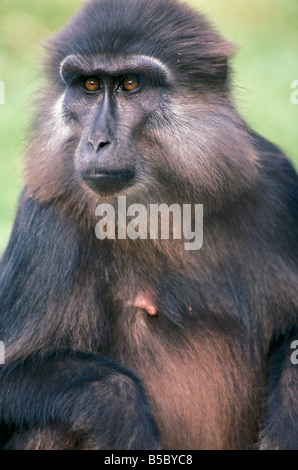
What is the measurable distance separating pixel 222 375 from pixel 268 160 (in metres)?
1.49

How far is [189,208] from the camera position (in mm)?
5707

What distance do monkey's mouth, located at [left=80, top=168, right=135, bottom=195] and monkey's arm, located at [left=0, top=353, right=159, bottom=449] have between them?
3.37ft

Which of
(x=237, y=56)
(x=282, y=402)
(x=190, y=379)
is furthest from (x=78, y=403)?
(x=237, y=56)

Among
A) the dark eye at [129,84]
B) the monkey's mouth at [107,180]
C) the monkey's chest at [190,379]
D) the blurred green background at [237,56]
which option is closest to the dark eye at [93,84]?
the dark eye at [129,84]

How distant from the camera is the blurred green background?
1138 centimetres

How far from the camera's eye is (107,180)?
5.38m

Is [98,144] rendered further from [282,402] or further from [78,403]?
[282,402]

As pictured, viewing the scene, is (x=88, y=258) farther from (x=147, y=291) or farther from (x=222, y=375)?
(x=222, y=375)

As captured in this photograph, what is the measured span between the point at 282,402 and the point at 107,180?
170 centimetres

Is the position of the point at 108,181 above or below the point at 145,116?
below

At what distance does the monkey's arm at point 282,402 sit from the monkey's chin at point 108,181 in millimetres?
1465

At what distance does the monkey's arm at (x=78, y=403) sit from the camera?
5.32m

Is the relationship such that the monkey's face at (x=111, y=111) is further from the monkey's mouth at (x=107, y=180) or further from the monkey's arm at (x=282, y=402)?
the monkey's arm at (x=282, y=402)
